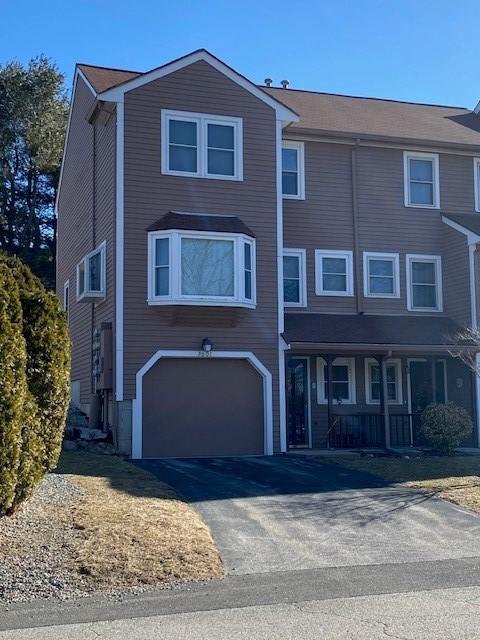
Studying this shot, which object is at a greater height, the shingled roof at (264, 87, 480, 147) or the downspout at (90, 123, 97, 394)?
the shingled roof at (264, 87, 480, 147)

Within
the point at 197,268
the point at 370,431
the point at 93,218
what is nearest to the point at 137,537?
the point at 197,268

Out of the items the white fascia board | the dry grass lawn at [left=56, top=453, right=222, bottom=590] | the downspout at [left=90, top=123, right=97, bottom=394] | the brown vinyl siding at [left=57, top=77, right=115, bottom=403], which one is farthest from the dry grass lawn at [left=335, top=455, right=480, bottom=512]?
the downspout at [left=90, top=123, right=97, bottom=394]

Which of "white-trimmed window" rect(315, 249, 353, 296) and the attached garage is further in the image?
"white-trimmed window" rect(315, 249, 353, 296)

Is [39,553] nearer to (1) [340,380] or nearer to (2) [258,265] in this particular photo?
(2) [258,265]

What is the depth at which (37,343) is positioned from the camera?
1002cm

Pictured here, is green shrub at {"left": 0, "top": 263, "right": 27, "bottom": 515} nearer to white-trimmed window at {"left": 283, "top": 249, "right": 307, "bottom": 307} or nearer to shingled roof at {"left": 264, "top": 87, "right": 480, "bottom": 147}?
white-trimmed window at {"left": 283, "top": 249, "right": 307, "bottom": 307}

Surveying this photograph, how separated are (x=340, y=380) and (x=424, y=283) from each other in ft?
12.2

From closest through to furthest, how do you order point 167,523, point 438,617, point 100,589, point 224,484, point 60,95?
point 438,617
point 100,589
point 167,523
point 224,484
point 60,95

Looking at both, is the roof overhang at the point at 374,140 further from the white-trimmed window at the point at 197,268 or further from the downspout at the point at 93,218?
the downspout at the point at 93,218

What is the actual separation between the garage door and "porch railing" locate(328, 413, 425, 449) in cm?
243

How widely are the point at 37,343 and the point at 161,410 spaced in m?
7.95

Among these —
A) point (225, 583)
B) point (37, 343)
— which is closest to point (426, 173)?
point (37, 343)

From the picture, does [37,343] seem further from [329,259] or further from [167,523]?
[329,259]

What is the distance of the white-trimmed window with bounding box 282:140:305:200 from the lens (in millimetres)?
20750
